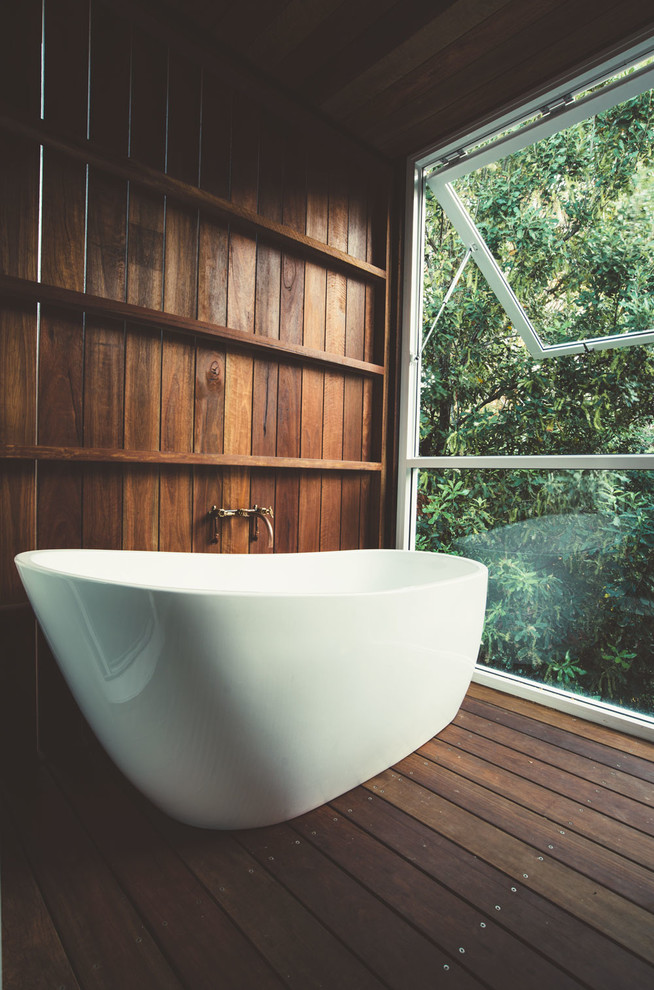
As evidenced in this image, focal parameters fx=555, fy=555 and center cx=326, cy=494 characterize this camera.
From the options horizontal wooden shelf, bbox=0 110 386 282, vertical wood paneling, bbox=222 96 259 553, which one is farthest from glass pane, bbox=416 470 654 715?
horizontal wooden shelf, bbox=0 110 386 282

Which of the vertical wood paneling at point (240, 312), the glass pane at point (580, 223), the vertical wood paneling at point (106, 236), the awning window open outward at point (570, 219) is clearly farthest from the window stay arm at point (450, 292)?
the vertical wood paneling at point (106, 236)

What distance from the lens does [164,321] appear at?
179 centimetres

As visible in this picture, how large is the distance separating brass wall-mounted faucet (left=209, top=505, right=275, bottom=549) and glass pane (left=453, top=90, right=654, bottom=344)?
1.28m

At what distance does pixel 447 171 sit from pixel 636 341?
115 cm

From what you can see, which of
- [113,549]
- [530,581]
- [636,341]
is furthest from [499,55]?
[113,549]

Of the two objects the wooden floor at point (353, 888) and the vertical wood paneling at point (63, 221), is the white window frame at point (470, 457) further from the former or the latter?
the vertical wood paneling at point (63, 221)

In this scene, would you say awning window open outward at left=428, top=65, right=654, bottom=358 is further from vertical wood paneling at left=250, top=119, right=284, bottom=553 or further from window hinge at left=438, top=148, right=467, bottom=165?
vertical wood paneling at left=250, top=119, right=284, bottom=553

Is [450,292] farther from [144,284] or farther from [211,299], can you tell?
[144,284]

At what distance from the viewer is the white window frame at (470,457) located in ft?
6.22

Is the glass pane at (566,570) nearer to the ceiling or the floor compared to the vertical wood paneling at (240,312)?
nearer to the floor

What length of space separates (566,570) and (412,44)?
1940 millimetres

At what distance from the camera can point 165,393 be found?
1874mm

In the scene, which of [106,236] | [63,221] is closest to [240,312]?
[106,236]

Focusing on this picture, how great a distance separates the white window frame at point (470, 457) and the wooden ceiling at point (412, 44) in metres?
0.06
